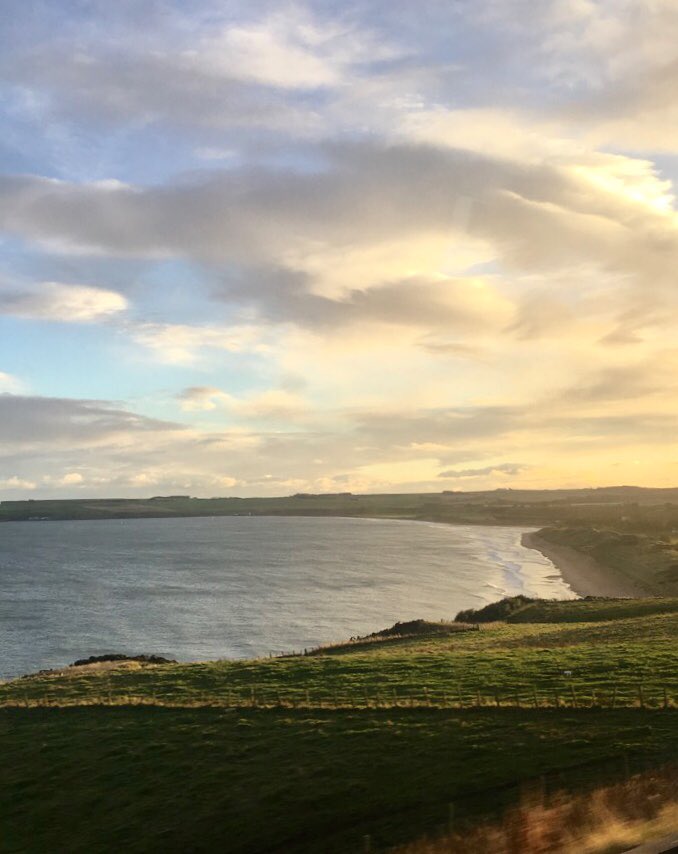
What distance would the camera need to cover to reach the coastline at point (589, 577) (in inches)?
4464

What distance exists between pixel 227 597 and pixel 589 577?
68232 millimetres

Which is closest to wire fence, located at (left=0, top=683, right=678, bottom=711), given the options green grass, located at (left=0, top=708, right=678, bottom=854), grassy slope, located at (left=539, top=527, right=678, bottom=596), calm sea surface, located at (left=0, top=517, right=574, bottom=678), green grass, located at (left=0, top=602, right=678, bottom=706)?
green grass, located at (left=0, top=602, right=678, bottom=706)

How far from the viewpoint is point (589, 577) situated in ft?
446

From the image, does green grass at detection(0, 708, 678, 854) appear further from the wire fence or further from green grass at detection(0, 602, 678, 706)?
green grass at detection(0, 602, 678, 706)

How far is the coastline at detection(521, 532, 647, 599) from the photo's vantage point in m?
113

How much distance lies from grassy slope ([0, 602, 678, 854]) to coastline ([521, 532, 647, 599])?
200ft

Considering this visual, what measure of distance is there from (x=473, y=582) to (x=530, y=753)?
4466 inches

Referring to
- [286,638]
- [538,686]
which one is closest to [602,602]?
[286,638]

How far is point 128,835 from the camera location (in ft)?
68.6

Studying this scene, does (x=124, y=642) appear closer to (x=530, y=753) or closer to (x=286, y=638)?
(x=286, y=638)

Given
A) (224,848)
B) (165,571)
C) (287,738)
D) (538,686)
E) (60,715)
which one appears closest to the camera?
(224,848)

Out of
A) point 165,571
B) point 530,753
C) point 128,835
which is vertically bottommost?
point 165,571

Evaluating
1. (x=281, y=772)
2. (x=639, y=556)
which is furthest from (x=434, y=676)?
(x=639, y=556)

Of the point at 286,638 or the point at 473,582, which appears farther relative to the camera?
the point at 473,582
